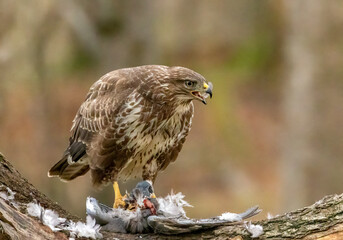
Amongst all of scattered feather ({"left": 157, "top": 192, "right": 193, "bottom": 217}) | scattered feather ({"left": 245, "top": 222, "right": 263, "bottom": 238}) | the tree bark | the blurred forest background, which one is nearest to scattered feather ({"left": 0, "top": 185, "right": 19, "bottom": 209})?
the tree bark

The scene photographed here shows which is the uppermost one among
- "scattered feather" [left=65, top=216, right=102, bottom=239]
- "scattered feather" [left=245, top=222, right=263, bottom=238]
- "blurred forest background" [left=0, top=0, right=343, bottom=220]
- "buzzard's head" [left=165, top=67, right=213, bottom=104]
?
"blurred forest background" [left=0, top=0, right=343, bottom=220]

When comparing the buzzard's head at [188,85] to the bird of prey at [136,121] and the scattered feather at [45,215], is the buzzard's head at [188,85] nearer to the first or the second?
the bird of prey at [136,121]

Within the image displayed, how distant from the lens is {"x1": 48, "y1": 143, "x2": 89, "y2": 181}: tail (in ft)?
18.9

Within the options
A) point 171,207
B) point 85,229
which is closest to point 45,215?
point 85,229

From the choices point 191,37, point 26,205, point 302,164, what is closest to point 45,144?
point 302,164

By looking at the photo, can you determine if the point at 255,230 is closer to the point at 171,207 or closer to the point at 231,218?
the point at 231,218

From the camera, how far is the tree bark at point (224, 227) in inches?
157

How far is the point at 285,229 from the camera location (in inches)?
165

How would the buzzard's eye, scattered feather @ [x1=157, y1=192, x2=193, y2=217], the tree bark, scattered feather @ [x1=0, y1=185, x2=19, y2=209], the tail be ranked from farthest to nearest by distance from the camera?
1. the tail
2. the buzzard's eye
3. scattered feather @ [x1=157, y1=192, x2=193, y2=217]
4. scattered feather @ [x1=0, y1=185, x2=19, y2=209]
5. the tree bark

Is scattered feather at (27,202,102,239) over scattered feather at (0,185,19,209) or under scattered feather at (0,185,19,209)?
under

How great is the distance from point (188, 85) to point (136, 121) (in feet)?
1.54

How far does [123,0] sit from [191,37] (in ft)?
48.2

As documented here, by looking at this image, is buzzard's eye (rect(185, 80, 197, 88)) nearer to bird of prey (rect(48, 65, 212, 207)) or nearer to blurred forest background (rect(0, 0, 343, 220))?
bird of prey (rect(48, 65, 212, 207))

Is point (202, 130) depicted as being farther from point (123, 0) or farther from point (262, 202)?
point (123, 0)
